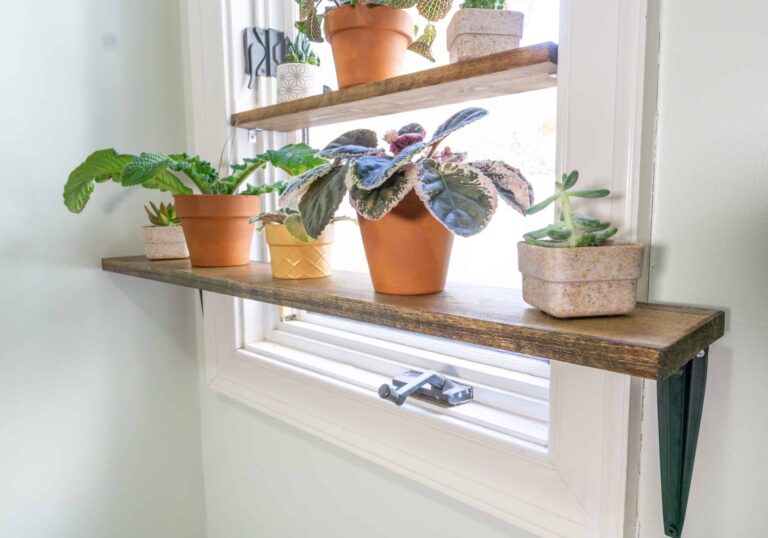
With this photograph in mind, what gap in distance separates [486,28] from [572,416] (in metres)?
0.53

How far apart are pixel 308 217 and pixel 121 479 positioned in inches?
40.7

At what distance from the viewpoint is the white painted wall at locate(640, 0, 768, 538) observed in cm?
53

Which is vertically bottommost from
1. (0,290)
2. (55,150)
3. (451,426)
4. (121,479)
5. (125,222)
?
(121,479)

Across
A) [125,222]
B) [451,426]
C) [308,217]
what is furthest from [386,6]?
[125,222]

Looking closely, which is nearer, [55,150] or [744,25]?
[744,25]

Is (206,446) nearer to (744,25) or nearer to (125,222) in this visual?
(125,222)

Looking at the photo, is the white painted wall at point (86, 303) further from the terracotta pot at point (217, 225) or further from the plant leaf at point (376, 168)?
the plant leaf at point (376, 168)

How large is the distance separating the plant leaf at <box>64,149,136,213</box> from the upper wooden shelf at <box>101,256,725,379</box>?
371 mm

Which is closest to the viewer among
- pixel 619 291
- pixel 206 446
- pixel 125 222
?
pixel 619 291

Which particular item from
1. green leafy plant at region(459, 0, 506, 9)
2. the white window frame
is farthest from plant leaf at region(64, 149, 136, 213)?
green leafy plant at region(459, 0, 506, 9)

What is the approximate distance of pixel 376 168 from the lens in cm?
61

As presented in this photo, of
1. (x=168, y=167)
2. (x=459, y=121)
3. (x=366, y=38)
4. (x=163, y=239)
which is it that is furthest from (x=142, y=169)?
(x=459, y=121)

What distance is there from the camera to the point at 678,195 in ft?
1.92

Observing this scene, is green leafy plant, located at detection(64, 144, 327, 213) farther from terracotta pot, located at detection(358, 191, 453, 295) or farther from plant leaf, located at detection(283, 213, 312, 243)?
terracotta pot, located at detection(358, 191, 453, 295)
